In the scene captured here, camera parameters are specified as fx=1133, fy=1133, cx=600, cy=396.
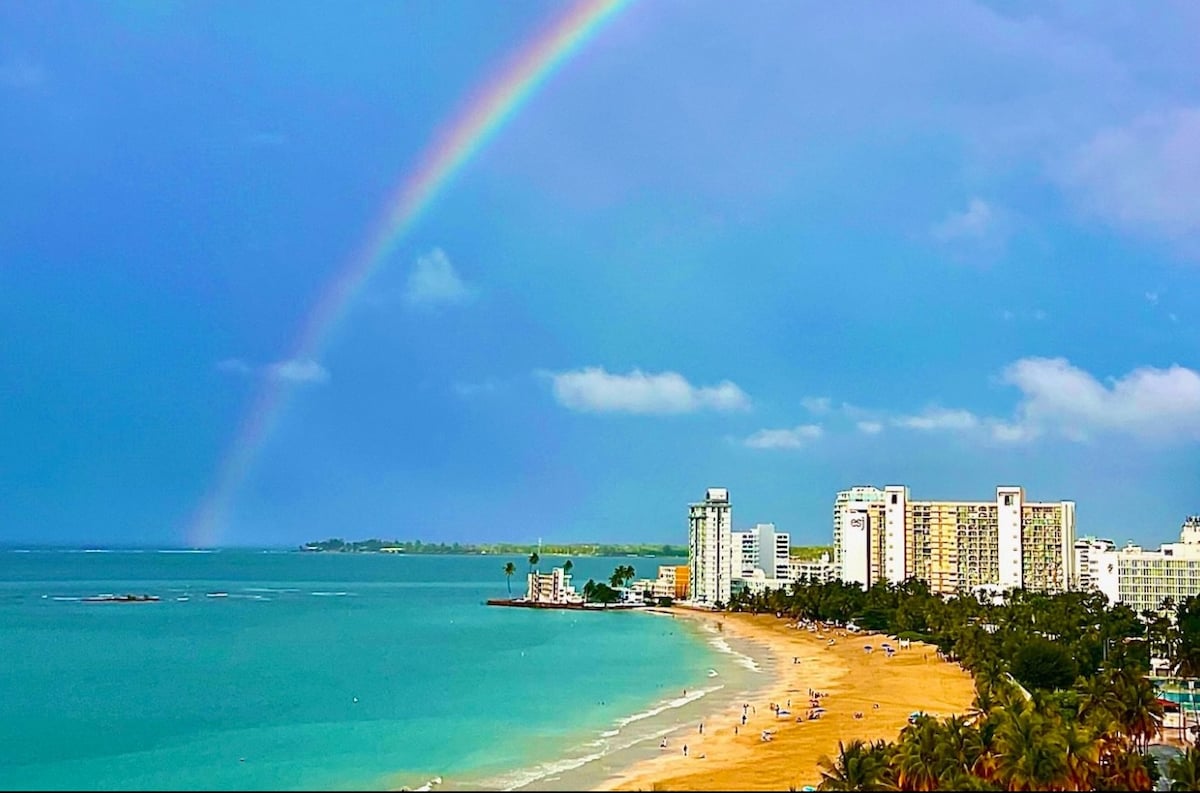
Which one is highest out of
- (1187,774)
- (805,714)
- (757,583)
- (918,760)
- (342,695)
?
(918,760)

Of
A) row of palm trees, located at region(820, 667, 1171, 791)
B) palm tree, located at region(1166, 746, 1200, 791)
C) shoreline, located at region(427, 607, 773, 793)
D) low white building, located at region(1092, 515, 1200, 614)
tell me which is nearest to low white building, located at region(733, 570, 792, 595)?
shoreline, located at region(427, 607, 773, 793)

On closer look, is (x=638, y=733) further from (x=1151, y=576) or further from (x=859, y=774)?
(x=1151, y=576)

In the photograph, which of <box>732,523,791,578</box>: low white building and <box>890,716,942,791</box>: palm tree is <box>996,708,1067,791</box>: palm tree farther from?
<box>732,523,791,578</box>: low white building

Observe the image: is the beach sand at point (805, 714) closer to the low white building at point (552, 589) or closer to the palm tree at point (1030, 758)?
the palm tree at point (1030, 758)

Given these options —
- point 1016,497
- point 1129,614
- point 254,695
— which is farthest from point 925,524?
point 254,695

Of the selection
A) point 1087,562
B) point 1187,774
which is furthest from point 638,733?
point 1087,562

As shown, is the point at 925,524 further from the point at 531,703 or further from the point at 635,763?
the point at 635,763
